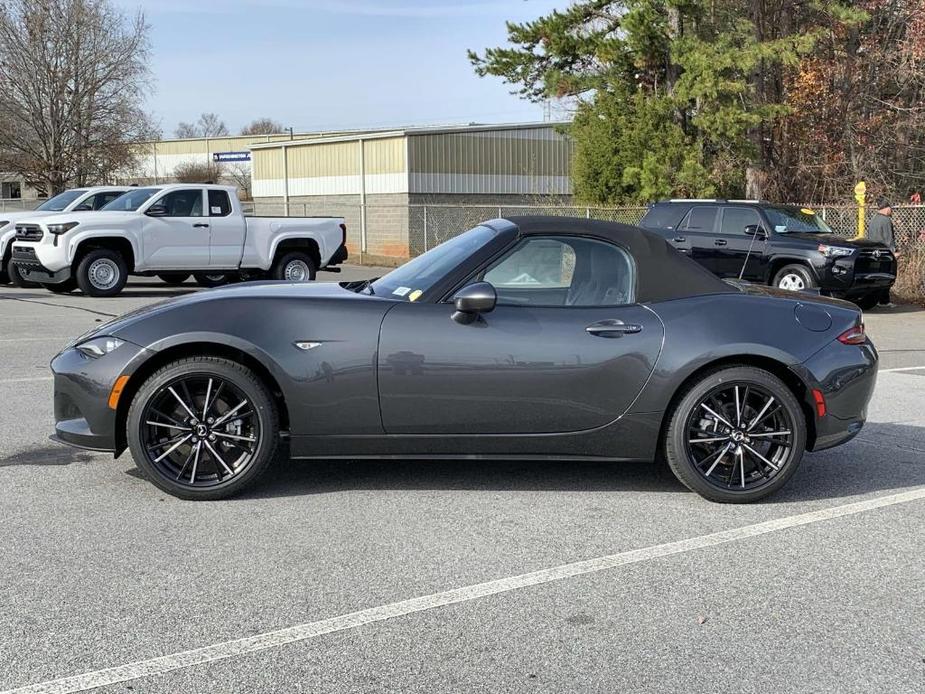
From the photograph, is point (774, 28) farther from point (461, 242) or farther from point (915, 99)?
point (461, 242)

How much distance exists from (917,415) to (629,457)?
3.58 meters

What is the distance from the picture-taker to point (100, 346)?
5180mm

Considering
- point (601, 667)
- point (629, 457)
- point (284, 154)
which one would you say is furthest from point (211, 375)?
point (284, 154)

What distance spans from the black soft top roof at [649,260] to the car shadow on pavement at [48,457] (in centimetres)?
295

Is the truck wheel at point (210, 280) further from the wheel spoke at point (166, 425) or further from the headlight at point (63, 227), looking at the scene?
the wheel spoke at point (166, 425)

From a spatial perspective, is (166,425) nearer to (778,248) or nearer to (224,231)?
(778,248)

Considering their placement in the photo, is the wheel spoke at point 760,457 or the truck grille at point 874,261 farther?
the truck grille at point 874,261

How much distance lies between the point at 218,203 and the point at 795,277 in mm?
10039

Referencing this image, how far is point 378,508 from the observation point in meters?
5.15

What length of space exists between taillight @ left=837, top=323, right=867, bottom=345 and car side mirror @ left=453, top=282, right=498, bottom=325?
6.44 ft

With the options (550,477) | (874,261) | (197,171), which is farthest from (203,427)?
(197,171)

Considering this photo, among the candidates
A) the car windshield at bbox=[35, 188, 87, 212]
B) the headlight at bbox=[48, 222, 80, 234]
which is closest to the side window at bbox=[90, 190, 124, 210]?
the car windshield at bbox=[35, 188, 87, 212]

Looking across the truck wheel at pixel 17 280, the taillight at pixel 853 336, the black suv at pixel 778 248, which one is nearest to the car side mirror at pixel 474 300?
the taillight at pixel 853 336

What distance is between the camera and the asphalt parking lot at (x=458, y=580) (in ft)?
11.1
